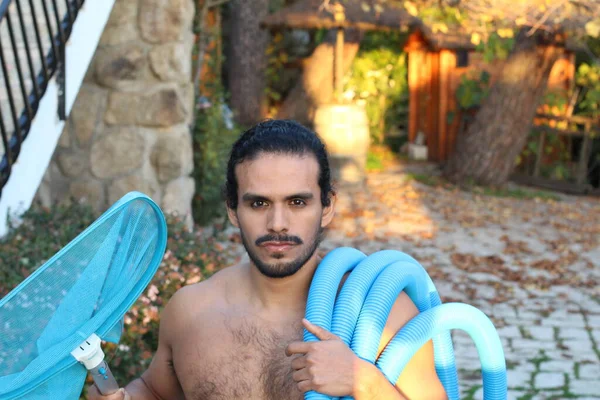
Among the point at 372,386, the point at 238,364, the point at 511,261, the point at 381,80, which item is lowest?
the point at 511,261

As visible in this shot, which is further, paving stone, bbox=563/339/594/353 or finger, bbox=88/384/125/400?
paving stone, bbox=563/339/594/353

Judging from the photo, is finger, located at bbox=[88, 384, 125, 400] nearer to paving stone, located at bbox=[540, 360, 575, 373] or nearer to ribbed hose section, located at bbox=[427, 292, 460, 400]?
ribbed hose section, located at bbox=[427, 292, 460, 400]

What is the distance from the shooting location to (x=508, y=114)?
36.7 ft

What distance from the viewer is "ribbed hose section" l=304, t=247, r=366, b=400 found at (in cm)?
211

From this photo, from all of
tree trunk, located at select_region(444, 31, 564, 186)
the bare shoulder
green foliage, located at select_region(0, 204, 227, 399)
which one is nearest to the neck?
the bare shoulder

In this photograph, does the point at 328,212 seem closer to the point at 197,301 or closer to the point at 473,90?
the point at 197,301

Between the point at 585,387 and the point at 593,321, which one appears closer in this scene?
the point at 585,387

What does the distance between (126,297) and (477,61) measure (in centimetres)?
1303

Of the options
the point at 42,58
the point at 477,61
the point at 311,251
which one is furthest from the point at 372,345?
the point at 477,61

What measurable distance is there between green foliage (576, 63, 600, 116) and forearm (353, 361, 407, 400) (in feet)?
36.8

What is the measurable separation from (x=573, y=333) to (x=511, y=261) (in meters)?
2.04

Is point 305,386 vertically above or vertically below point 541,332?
above

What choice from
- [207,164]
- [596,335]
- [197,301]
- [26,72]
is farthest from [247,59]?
[197,301]

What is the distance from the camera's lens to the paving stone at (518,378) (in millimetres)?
4910
